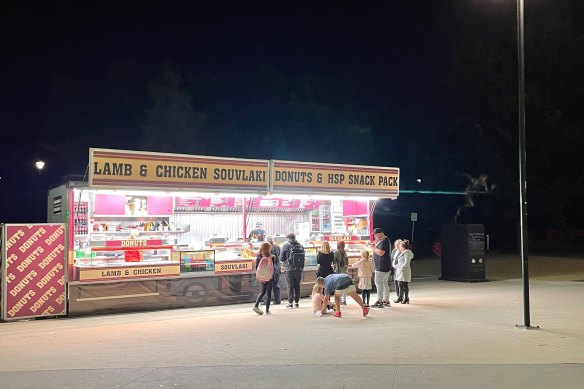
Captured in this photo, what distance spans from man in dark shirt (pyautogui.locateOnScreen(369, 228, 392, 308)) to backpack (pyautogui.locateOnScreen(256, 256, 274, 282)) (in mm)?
2593

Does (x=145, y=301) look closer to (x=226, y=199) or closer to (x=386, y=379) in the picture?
(x=226, y=199)

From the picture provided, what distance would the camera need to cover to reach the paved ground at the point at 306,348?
22.1 ft

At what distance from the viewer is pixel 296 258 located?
13242mm

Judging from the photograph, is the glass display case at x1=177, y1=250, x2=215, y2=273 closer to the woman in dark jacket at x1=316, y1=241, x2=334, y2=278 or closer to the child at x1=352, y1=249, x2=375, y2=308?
the woman in dark jacket at x1=316, y1=241, x2=334, y2=278

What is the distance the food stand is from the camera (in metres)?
12.8

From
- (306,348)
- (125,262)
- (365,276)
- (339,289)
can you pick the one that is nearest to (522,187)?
(339,289)

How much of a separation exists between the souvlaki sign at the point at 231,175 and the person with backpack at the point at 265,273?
2.39 metres

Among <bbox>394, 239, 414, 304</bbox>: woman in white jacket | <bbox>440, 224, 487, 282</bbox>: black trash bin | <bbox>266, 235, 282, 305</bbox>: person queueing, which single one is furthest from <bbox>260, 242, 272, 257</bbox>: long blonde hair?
<bbox>440, 224, 487, 282</bbox>: black trash bin

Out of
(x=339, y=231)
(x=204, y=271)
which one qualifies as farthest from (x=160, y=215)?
(x=339, y=231)

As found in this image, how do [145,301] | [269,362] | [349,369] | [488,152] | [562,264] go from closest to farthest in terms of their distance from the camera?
[349,369], [269,362], [145,301], [562,264], [488,152]

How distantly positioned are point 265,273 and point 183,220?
12.8 ft

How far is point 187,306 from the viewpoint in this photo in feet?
44.9

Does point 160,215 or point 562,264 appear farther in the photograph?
point 562,264

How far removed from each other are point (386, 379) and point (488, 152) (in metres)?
29.6
